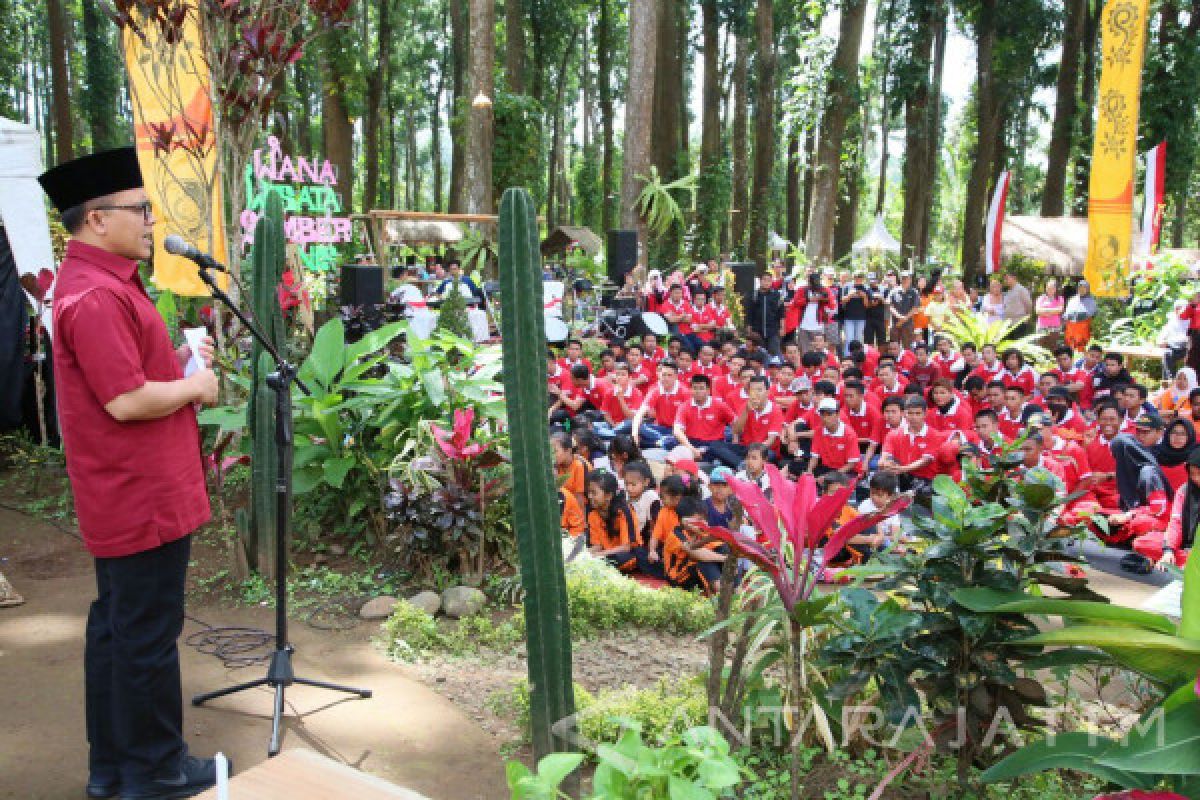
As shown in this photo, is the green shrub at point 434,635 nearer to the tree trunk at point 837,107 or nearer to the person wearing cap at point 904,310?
the person wearing cap at point 904,310

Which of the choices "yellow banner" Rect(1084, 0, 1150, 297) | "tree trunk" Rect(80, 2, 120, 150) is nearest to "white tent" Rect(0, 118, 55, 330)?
"yellow banner" Rect(1084, 0, 1150, 297)

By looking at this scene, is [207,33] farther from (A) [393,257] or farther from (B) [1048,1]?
(B) [1048,1]

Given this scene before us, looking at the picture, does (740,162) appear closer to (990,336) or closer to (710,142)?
(710,142)

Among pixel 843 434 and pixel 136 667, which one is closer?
pixel 136 667

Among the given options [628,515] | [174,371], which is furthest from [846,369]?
[174,371]

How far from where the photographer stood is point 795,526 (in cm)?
259

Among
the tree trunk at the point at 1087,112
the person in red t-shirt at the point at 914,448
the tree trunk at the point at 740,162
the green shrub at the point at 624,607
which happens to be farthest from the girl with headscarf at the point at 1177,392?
the tree trunk at the point at 740,162

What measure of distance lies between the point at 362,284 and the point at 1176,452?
767cm

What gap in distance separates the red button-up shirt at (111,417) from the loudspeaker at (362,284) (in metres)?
7.72

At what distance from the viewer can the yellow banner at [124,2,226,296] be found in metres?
5.39

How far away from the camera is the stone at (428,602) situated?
14.6ft

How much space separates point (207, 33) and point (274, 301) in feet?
4.67

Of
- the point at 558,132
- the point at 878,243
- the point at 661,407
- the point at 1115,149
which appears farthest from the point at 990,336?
the point at 558,132

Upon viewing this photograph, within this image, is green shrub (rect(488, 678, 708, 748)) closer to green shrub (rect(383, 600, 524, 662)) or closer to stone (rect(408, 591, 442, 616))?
green shrub (rect(383, 600, 524, 662))
